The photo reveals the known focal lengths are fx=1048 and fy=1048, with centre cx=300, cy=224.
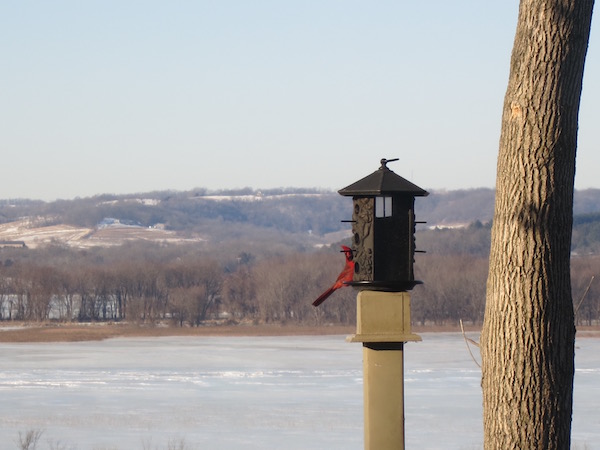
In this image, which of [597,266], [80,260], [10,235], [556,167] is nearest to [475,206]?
[10,235]

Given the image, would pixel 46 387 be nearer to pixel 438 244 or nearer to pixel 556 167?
pixel 556 167

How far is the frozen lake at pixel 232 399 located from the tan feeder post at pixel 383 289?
293 inches

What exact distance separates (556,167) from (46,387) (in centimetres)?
1785

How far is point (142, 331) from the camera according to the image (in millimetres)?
46969

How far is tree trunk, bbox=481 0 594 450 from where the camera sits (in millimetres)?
3127

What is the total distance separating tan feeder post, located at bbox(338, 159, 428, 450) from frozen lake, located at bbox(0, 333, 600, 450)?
7.43m

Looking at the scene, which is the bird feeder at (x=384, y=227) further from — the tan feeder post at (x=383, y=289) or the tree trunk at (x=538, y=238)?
the tree trunk at (x=538, y=238)

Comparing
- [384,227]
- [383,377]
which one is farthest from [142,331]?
[383,377]

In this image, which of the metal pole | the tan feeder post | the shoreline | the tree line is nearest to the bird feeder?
the tan feeder post

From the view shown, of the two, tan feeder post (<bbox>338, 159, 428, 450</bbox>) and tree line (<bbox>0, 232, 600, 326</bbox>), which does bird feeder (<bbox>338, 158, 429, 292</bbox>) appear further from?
tree line (<bbox>0, 232, 600, 326</bbox>)

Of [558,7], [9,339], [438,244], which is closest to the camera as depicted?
[558,7]

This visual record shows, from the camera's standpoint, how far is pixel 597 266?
64938 mm

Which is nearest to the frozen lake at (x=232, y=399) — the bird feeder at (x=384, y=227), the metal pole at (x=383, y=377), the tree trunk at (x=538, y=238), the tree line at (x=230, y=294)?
the bird feeder at (x=384, y=227)

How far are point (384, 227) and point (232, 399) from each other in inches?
565
